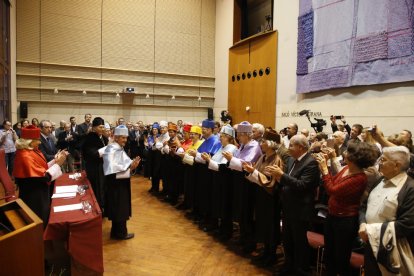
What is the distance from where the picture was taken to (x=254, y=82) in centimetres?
1170

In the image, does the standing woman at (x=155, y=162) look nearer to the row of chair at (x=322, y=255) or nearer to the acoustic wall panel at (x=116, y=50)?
the row of chair at (x=322, y=255)

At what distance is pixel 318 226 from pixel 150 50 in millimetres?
10788

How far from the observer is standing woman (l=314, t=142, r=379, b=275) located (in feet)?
9.09

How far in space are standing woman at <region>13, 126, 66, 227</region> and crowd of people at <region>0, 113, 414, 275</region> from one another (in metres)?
0.02

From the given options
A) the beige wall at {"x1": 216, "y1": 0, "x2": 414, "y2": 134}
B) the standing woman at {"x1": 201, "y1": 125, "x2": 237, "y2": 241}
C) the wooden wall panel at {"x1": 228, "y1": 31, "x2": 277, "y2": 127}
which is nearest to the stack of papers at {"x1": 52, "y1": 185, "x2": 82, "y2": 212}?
the standing woman at {"x1": 201, "y1": 125, "x2": 237, "y2": 241}

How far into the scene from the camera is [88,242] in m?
2.90

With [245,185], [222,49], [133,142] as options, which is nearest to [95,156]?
[245,185]

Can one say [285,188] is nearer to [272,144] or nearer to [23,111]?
[272,144]

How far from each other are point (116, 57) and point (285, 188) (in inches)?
413

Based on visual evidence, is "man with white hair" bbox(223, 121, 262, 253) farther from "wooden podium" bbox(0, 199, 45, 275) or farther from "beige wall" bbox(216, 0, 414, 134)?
"beige wall" bbox(216, 0, 414, 134)

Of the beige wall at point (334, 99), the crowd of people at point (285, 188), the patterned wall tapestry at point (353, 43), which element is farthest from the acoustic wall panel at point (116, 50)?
the crowd of people at point (285, 188)

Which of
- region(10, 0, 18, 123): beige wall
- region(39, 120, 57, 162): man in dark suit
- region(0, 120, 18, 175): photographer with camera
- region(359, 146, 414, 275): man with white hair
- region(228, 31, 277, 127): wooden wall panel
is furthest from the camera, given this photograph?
region(228, 31, 277, 127): wooden wall panel

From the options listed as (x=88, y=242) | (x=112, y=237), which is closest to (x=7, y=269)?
(x=88, y=242)

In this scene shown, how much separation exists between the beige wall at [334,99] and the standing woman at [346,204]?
4.76 m
